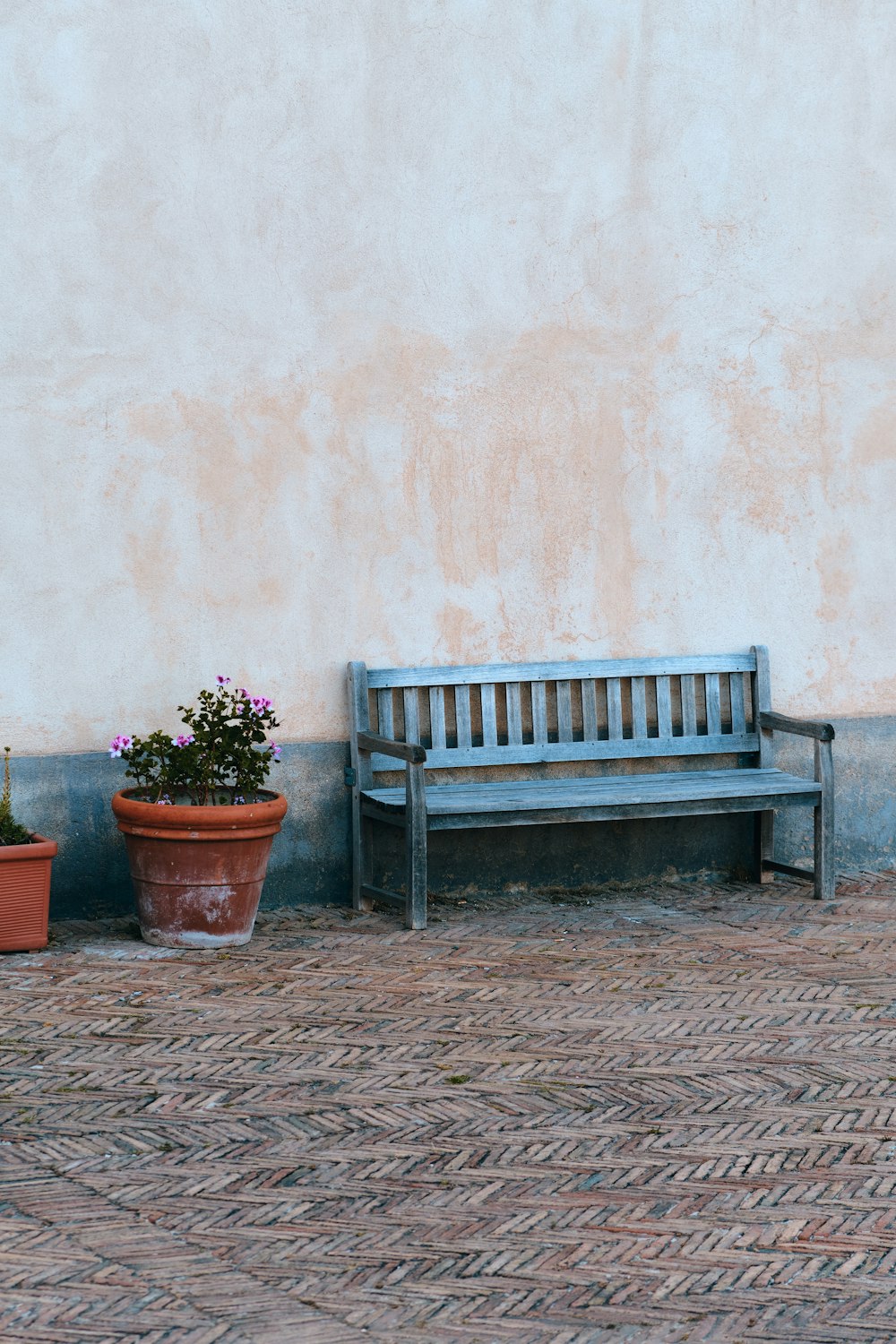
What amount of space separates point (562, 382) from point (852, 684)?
194cm

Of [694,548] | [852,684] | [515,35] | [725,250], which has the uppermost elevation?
[515,35]

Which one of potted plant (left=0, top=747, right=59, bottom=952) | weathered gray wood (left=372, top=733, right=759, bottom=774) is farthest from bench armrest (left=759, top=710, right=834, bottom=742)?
potted plant (left=0, top=747, right=59, bottom=952)

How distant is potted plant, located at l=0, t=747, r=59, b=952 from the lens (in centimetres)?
540

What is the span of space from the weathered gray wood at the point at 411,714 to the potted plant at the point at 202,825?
69 centimetres

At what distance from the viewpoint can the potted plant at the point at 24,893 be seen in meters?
5.40

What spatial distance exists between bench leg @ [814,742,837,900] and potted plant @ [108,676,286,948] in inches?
89.2

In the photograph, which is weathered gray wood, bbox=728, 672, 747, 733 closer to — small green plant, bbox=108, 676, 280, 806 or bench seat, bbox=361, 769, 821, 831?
bench seat, bbox=361, 769, 821, 831

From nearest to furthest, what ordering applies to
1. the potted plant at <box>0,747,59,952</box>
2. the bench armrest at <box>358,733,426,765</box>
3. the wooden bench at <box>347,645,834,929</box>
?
the potted plant at <box>0,747,59,952</box>, the bench armrest at <box>358,733,426,765</box>, the wooden bench at <box>347,645,834,929</box>

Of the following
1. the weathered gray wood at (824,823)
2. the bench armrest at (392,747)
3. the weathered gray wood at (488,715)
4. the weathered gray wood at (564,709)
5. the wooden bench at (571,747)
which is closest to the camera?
Answer: the bench armrest at (392,747)

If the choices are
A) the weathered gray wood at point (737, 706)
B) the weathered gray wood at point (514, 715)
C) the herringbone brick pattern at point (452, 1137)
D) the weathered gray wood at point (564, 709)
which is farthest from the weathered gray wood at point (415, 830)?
the weathered gray wood at point (737, 706)

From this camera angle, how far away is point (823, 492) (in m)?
6.91

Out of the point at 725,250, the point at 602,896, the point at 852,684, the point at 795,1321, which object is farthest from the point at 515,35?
the point at 795,1321

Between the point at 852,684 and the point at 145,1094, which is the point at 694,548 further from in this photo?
the point at 145,1094

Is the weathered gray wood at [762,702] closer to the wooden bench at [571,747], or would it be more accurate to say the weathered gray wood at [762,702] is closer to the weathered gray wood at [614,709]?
the wooden bench at [571,747]
